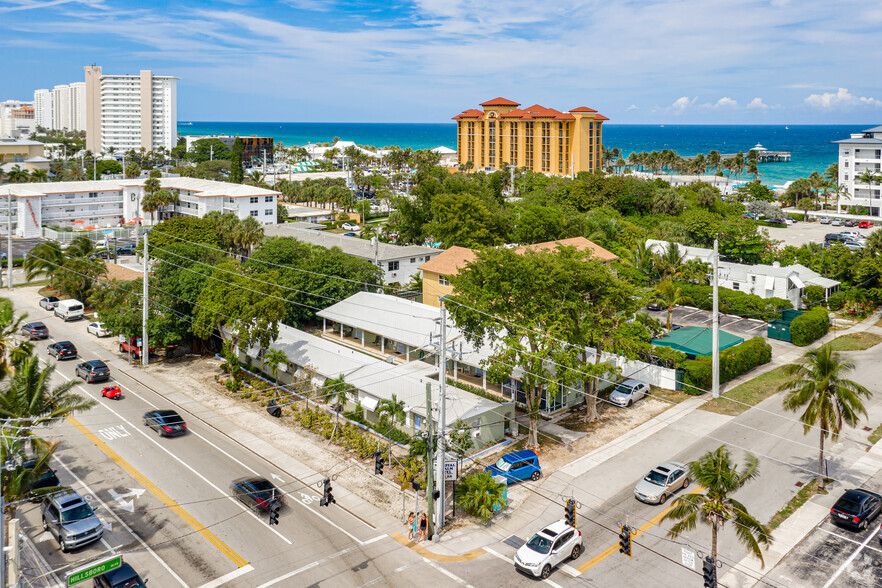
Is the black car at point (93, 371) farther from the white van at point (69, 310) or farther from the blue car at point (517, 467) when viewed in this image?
the blue car at point (517, 467)

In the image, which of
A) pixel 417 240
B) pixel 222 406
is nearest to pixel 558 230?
pixel 417 240

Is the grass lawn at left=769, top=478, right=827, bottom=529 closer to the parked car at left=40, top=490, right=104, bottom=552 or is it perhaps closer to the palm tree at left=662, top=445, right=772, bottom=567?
the palm tree at left=662, top=445, right=772, bottom=567

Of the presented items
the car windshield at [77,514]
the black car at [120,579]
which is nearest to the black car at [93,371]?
the car windshield at [77,514]

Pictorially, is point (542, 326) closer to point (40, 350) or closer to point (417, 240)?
point (40, 350)

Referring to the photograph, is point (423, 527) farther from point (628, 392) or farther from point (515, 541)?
point (628, 392)

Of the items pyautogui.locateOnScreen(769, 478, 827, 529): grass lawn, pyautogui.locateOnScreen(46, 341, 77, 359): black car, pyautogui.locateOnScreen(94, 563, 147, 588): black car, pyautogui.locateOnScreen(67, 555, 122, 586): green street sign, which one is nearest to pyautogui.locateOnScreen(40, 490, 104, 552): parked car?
pyautogui.locateOnScreen(94, 563, 147, 588): black car

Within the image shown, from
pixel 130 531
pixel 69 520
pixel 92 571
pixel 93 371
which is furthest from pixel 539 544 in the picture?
pixel 93 371
